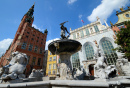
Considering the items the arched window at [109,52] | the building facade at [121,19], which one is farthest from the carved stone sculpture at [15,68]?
the building facade at [121,19]

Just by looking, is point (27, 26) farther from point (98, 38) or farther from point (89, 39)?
point (98, 38)

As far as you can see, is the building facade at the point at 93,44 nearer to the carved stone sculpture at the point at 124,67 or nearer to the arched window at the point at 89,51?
the arched window at the point at 89,51

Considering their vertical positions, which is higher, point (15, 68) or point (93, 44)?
point (93, 44)

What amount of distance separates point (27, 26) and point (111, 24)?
30.0 meters

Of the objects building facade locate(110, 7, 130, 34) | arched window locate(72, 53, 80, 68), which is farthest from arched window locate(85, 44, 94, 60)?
building facade locate(110, 7, 130, 34)

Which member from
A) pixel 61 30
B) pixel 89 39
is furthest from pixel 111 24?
pixel 61 30

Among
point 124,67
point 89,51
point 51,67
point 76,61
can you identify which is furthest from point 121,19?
point 51,67

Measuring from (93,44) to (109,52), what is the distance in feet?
14.6

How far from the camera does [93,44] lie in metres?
19.1

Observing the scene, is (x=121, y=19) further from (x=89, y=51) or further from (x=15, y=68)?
(x=15, y=68)

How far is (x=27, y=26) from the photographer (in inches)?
1032

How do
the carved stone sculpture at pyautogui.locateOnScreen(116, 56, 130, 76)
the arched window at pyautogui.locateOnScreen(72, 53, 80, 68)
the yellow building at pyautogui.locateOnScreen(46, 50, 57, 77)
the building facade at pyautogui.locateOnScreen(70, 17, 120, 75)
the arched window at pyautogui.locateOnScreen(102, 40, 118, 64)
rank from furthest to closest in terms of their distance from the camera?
the yellow building at pyautogui.locateOnScreen(46, 50, 57, 77)
the arched window at pyautogui.locateOnScreen(72, 53, 80, 68)
the building facade at pyautogui.locateOnScreen(70, 17, 120, 75)
the arched window at pyautogui.locateOnScreen(102, 40, 118, 64)
the carved stone sculpture at pyautogui.locateOnScreen(116, 56, 130, 76)

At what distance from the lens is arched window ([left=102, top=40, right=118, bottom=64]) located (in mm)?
16178

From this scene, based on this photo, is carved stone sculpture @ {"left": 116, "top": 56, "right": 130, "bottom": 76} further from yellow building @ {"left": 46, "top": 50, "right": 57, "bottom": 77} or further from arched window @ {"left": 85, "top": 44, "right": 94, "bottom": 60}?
yellow building @ {"left": 46, "top": 50, "right": 57, "bottom": 77}
